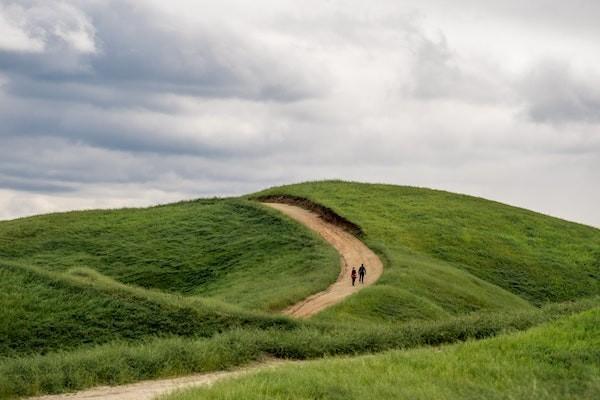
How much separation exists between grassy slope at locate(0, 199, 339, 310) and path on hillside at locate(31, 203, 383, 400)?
0.83 metres

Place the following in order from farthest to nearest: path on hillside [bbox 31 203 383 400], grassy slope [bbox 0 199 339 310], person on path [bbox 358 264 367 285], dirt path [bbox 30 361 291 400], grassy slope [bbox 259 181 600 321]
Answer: grassy slope [bbox 0 199 339 310], person on path [bbox 358 264 367 285], grassy slope [bbox 259 181 600 321], path on hillside [bbox 31 203 383 400], dirt path [bbox 30 361 291 400]

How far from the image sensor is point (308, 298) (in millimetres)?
34594

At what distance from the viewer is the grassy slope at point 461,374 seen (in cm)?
1474

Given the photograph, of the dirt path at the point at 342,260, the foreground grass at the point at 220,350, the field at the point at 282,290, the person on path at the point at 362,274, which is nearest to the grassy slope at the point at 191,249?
the field at the point at 282,290

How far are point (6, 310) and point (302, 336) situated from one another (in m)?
9.66

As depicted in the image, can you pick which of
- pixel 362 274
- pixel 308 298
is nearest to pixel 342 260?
pixel 362 274

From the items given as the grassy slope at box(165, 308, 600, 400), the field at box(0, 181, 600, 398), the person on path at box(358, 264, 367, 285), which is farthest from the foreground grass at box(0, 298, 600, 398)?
the person on path at box(358, 264, 367, 285)

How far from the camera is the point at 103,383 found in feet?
62.0

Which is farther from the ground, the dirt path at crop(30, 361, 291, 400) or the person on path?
the person on path

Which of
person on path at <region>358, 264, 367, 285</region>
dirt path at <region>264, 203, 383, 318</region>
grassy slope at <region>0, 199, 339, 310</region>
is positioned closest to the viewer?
dirt path at <region>264, 203, 383, 318</region>

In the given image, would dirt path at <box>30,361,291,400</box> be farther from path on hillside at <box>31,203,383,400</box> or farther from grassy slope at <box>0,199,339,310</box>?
grassy slope at <box>0,199,339,310</box>

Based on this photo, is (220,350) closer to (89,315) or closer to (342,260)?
(89,315)

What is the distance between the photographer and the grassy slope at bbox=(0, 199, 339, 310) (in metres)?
40.2

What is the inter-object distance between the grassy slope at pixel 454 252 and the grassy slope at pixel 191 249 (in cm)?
393
